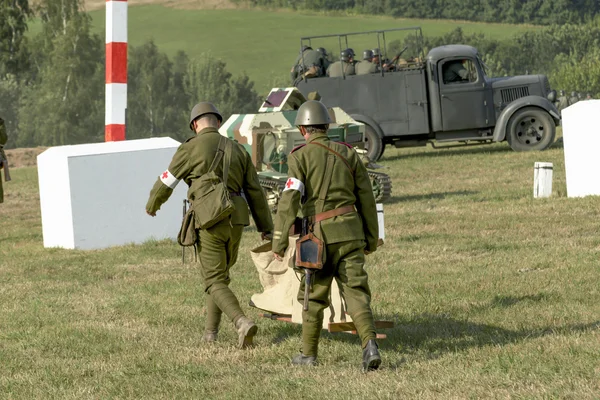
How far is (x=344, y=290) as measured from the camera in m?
7.52

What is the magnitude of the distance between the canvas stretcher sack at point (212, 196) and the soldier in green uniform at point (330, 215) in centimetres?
80

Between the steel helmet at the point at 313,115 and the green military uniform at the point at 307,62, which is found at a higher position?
the green military uniform at the point at 307,62

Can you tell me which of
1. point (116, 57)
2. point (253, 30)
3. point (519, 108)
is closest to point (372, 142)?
point (519, 108)

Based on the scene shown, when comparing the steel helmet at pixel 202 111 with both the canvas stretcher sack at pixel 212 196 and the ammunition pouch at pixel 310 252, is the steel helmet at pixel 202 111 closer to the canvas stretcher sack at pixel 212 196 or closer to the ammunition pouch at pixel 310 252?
the canvas stretcher sack at pixel 212 196

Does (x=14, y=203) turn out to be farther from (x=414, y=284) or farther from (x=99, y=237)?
(x=414, y=284)

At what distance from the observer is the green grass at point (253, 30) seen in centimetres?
10131

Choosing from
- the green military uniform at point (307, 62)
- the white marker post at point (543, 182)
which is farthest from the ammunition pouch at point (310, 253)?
the green military uniform at point (307, 62)

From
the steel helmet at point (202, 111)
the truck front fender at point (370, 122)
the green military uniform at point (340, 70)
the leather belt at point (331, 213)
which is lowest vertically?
the leather belt at point (331, 213)

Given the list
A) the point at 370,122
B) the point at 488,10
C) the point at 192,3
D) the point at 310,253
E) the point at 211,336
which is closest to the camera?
the point at 310,253

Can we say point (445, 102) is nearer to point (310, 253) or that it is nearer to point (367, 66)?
point (367, 66)

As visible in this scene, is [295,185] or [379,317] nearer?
[295,185]

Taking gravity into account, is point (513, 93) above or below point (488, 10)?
below

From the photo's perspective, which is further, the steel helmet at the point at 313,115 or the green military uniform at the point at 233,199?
the green military uniform at the point at 233,199

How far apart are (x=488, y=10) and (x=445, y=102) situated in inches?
3350
